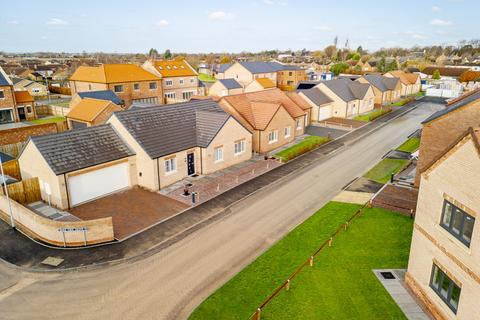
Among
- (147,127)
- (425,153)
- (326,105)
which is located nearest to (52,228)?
(147,127)

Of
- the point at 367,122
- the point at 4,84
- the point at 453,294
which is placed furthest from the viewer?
the point at 367,122

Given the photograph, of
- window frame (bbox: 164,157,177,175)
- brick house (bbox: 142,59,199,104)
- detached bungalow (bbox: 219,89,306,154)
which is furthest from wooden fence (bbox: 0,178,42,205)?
brick house (bbox: 142,59,199,104)

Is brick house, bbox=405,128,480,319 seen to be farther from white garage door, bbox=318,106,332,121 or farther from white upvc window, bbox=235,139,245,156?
white garage door, bbox=318,106,332,121

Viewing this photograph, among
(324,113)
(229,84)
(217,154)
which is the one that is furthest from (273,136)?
(229,84)

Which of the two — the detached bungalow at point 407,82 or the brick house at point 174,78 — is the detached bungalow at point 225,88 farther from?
the detached bungalow at point 407,82

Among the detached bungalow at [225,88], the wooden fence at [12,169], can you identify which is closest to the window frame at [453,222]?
the wooden fence at [12,169]

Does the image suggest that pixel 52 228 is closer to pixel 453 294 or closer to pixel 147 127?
pixel 147 127

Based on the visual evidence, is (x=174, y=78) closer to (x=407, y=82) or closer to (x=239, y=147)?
(x=239, y=147)
